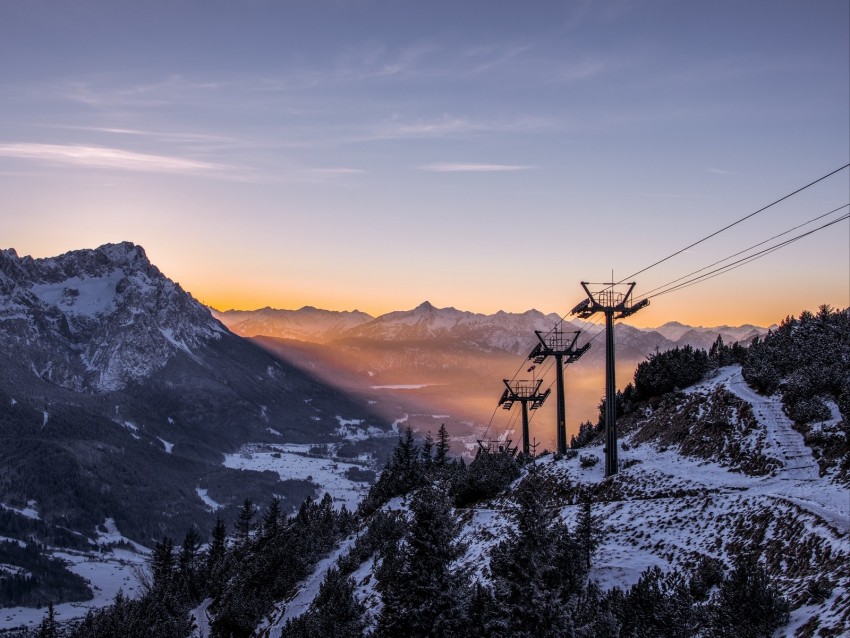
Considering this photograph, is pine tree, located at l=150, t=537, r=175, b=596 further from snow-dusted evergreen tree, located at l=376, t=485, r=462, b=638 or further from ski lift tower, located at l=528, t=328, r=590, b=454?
snow-dusted evergreen tree, located at l=376, t=485, r=462, b=638

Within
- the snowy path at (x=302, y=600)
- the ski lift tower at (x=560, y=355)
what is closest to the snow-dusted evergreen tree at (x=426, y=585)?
the ski lift tower at (x=560, y=355)

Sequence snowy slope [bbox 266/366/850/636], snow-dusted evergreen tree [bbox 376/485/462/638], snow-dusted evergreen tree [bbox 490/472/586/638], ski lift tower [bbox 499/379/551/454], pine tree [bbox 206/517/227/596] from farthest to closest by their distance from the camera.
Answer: pine tree [bbox 206/517/227/596]
ski lift tower [bbox 499/379/551/454]
snow-dusted evergreen tree [bbox 376/485/462/638]
snowy slope [bbox 266/366/850/636]
snow-dusted evergreen tree [bbox 490/472/586/638]

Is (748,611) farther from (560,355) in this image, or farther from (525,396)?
(525,396)

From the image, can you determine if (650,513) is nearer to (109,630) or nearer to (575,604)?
(575,604)

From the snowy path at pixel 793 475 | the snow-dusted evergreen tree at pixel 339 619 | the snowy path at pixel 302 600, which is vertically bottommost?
the snowy path at pixel 302 600

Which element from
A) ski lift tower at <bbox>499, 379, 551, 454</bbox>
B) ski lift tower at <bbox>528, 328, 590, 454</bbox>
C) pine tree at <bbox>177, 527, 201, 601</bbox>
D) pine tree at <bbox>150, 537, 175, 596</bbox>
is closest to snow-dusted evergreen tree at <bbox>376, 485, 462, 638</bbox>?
ski lift tower at <bbox>528, 328, 590, 454</bbox>

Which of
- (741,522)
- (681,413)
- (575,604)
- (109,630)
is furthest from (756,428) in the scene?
(109,630)

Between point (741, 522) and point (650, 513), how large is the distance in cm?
615

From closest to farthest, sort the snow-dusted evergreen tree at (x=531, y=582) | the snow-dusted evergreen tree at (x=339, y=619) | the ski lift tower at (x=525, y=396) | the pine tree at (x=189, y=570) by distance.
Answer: the snow-dusted evergreen tree at (x=531, y=582) → the snow-dusted evergreen tree at (x=339, y=619) → the ski lift tower at (x=525, y=396) → the pine tree at (x=189, y=570)

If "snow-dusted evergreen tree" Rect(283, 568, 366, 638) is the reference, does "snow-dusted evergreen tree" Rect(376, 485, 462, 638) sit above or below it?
above

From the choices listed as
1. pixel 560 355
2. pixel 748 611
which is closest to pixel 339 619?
pixel 748 611

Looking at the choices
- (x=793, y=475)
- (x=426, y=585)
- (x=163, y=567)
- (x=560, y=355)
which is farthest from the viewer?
(x=163, y=567)

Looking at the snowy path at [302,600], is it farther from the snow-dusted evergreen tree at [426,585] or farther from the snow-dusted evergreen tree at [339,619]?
the snow-dusted evergreen tree at [426,585]

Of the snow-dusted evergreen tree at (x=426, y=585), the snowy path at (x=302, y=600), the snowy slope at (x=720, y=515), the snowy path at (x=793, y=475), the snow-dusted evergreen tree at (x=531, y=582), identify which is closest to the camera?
the snow-dusted evergreen tree at (x=531, y=582)
